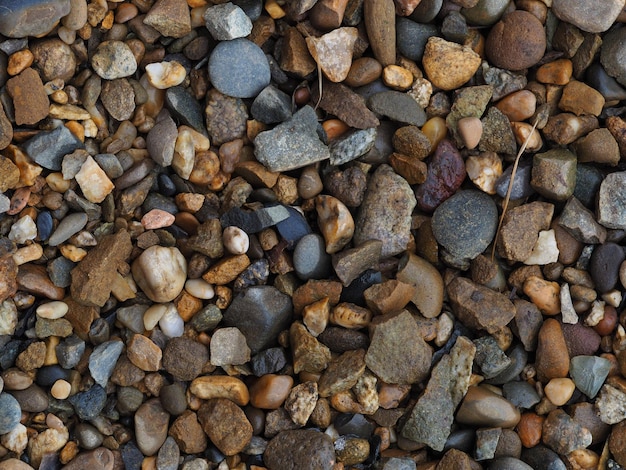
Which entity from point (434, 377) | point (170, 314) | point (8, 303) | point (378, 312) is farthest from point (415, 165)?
point (8, 303)

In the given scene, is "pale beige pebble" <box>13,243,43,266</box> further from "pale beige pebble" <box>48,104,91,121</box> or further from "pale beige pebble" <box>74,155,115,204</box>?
"pale beige pebble" <box>48,104,91,121</box>

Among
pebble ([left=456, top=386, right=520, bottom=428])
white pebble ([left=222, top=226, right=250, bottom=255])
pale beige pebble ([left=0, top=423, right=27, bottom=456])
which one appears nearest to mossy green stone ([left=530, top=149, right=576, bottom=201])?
pebble ([left=456, top=386, right=520, bottom=428])

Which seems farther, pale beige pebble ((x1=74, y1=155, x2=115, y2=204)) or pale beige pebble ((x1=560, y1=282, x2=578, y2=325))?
pale beige pebble ((x1=560, y1=282, x2=578, y2=325))

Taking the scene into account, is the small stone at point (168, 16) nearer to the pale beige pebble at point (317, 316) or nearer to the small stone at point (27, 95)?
the small stone at point (27, 95)

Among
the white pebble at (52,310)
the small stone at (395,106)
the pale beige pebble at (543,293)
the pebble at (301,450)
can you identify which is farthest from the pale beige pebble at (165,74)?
the pale beige pebble at (543,293)

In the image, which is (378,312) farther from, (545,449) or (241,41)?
(241,41)

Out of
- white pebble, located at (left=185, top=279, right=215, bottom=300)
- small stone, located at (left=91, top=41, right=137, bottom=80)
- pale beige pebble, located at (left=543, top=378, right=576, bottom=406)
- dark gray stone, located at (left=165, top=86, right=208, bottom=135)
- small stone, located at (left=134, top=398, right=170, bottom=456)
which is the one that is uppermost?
small stone, located at (left=91, top=41, right=137, bottom=80)

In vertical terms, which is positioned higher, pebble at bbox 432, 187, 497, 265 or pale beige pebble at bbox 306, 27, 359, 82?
pale beige pebble at bbox 306, 27, 359, 82
